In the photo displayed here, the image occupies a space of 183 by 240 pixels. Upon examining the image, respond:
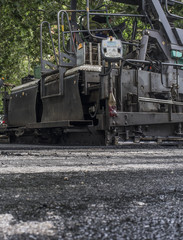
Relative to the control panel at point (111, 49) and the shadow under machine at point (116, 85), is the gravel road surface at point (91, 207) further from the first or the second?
the shadow under machine at point (116, 85)

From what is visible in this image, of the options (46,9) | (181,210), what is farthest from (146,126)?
(46,9)

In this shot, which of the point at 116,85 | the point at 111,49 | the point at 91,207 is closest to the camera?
the point at 91,207

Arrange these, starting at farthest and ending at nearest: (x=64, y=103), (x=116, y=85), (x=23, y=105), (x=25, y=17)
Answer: (x=25, y=17), (x=23, y=105), (x=64, y=103), (x=116, y=85)

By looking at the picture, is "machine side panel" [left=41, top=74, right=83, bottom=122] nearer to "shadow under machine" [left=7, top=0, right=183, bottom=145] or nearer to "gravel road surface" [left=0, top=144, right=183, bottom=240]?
"shadow under machine" [left=7, top=0, right=183, bottom=145]

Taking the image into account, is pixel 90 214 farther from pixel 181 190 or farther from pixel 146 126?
pixel 146 126

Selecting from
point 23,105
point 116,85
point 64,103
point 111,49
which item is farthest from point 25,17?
point 111,49

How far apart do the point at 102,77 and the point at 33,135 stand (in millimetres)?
3542

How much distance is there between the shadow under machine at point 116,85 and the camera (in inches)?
268

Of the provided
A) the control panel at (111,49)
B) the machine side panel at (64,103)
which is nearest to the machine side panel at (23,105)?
the machine side panel at (64,103)

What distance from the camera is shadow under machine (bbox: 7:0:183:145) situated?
6.80 m

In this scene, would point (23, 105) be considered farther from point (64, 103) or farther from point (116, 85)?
point (116, 85)

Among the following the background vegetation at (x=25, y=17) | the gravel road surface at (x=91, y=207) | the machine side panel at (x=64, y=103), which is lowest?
the gravel road surface at (x=91, y=207)

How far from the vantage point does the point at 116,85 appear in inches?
274

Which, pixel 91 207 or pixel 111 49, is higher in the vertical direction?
pixel 111 49
